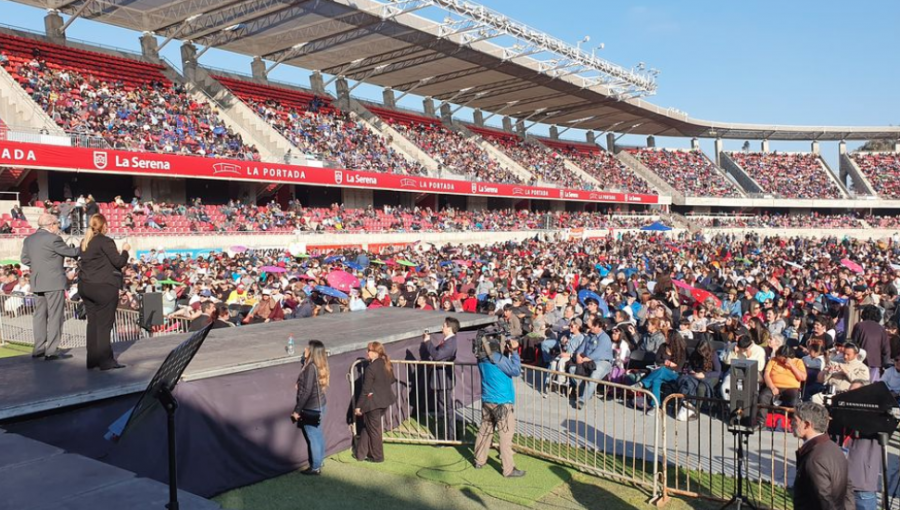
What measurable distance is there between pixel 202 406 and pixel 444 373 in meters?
2.97

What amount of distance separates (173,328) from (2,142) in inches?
603

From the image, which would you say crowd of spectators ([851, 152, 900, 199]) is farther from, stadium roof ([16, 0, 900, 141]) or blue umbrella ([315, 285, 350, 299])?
blue umbrella ([315, 285, 350, 299])

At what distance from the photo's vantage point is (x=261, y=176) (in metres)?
30.4

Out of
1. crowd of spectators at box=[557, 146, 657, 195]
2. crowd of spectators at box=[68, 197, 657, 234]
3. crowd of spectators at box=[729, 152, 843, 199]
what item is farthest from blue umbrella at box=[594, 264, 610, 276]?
crowd of spectators at box=[729, 152, 843, 199]

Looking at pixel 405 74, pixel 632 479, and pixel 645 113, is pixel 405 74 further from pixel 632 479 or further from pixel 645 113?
pixel 632 479

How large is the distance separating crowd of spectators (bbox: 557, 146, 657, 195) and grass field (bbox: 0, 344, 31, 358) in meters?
50.5

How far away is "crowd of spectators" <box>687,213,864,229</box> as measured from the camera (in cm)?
5700

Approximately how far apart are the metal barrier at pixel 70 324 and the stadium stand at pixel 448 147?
108 feet

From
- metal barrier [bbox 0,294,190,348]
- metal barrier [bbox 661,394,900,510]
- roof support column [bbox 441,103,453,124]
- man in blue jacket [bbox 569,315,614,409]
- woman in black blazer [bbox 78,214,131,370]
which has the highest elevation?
roof support column [bbox 441,103,453,124]

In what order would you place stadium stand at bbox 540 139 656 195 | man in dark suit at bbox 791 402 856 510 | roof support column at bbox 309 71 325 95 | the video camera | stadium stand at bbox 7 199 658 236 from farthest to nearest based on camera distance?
stadium stand at bbox 540 139 656 195 → roof support column at bbox 309 71 325 95 → stadium stand at bbox 7 199 658 236 → the video camera → man in dark suit at bbox 791 402 856 510

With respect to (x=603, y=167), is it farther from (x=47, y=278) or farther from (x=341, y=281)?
(x=47, y=278)

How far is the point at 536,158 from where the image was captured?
55.9m

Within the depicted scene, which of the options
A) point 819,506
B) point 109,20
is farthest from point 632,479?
point 109,20

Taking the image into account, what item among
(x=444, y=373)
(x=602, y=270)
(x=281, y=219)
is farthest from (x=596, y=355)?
(x=281, y=219)
